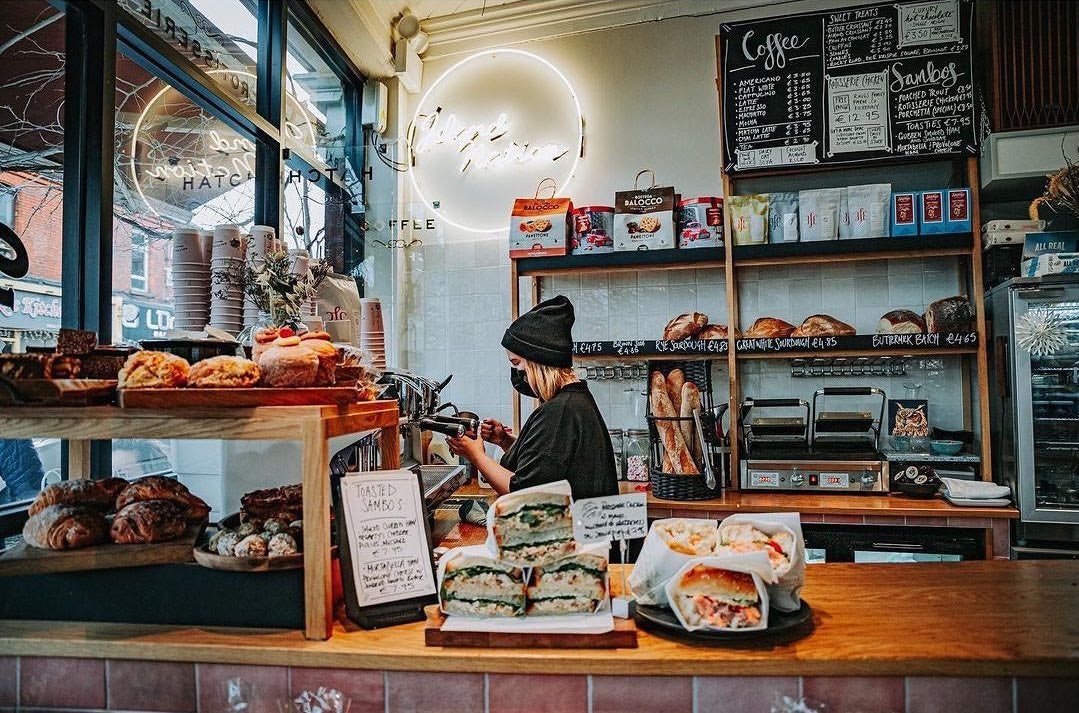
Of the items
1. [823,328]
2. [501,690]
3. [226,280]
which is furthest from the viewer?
[823,328]

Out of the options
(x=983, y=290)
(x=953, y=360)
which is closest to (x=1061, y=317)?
(x=983, y=290)

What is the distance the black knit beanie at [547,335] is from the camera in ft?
7.41

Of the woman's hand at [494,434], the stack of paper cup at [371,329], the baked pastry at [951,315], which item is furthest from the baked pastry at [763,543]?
the baked pastry at [951,315]

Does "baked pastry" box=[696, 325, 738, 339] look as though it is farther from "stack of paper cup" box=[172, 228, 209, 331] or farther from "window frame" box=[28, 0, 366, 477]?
"window frame" box=[28, 0, 366, 477]

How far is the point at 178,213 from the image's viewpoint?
2699 millimetres

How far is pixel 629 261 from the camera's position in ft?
11.6

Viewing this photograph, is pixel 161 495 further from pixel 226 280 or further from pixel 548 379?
pixel 548 379

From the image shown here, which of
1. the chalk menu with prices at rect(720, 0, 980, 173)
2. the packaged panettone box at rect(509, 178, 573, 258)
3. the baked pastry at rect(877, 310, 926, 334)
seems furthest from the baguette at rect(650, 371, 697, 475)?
the chalk menu with prices at rect(720, 0, 980, 173)

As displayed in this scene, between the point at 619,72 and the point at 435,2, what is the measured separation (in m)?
1.25

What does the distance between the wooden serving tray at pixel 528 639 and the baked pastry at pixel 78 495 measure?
→ 31.9 inches

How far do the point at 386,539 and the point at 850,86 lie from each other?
3.27 metres

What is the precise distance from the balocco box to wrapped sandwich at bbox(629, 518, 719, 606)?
243 centimetres

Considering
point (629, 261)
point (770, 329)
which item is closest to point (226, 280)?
point (629, 261)

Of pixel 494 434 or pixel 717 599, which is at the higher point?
pixel 494 434
